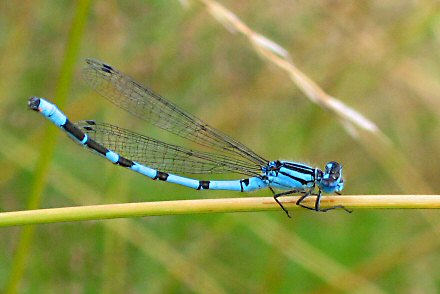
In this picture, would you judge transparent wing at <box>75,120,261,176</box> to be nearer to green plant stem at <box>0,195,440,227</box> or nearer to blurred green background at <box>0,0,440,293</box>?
blurred green background at <box>0,0,440,293</box>

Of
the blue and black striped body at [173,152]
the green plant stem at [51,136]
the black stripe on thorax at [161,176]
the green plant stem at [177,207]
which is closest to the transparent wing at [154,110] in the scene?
the blue and black striped body at [173,152]

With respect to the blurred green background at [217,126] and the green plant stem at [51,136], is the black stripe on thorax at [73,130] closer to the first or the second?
the green plant stem at [51,136]

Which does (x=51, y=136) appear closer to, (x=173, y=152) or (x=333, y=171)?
(x=173, y=152)

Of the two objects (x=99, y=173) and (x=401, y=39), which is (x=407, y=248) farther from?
(x=99, y=173)

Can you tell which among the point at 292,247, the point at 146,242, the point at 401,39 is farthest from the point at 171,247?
the point at 401,39

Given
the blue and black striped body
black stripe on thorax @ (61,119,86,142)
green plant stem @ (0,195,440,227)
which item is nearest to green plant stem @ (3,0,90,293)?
black stripe on thorax @ (61,119,86,142)

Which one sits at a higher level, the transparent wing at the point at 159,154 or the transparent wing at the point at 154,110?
the transparent wing at the point at 154,110

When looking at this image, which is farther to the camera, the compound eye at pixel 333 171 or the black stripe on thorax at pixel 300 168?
the black stripe on thorax at pixel 300 168

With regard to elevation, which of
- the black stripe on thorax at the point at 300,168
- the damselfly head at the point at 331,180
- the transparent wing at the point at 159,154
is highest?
the black stripe on thorax at the point at 300,168
